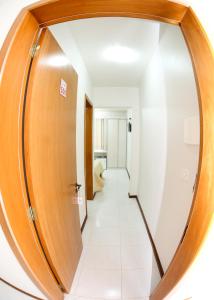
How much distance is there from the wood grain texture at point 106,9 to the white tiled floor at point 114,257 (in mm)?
2074

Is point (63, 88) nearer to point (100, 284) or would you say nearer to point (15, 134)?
point (15, 134)

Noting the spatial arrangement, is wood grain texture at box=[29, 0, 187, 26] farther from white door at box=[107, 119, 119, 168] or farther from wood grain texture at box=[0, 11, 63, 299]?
white door at box=[107, 119, 119, 168]

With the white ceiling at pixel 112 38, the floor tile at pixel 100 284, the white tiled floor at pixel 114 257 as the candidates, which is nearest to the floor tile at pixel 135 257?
the white tiled floor at pixel 114 257

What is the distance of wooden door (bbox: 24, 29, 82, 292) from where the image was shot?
98 cm

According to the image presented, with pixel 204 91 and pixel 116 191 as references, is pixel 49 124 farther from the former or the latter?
pixel 116 191

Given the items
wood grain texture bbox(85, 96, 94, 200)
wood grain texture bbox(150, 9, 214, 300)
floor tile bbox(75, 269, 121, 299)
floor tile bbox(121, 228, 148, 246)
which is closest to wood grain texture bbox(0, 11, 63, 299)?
floor tile bbox(75, 269, 121, 299)

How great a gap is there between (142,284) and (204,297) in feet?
2.12

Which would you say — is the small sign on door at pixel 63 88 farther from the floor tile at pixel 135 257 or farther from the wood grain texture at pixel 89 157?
the wood grain texture at pixel 89 157

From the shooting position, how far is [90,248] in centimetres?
204

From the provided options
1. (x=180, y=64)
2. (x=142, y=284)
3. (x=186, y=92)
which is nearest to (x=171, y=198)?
(x=142, y=284)

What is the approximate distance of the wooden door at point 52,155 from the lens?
3.21ft

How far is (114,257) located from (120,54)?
255 cm

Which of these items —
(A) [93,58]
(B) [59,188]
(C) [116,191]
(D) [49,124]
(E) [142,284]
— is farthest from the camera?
(C) [116,191]

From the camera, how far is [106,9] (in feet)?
3.03
